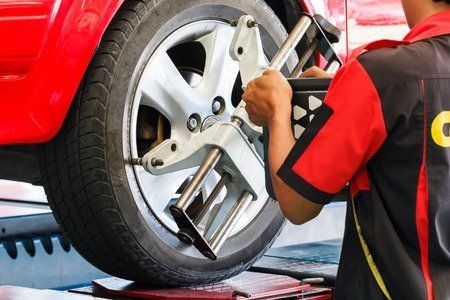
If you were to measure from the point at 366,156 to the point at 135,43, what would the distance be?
0.79 metres

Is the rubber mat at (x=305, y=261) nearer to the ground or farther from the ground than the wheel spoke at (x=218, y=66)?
nearer to the ground

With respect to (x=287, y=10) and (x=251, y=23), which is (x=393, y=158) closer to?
(x=251, y=23)

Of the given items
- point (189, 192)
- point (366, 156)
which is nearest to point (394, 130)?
point (366, 156)

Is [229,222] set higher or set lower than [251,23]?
lower

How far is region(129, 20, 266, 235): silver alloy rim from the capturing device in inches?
87.2

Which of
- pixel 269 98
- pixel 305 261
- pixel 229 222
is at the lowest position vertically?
pixel 305 261

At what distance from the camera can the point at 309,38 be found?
2.49 m

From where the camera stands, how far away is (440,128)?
1499 millimetres

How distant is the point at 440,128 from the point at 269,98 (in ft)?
1.12

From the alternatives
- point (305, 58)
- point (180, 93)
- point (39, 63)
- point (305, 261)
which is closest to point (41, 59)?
point (39, 63)

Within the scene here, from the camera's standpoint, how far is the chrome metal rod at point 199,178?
6.91ft

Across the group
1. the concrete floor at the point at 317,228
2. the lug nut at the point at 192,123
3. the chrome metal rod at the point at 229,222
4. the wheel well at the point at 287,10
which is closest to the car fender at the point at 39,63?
the lug nut at the point at 192,123

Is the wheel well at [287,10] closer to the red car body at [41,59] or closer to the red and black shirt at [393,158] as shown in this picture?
the red car body at [41,59]

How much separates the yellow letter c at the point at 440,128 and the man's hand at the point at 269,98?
29 centimetres
